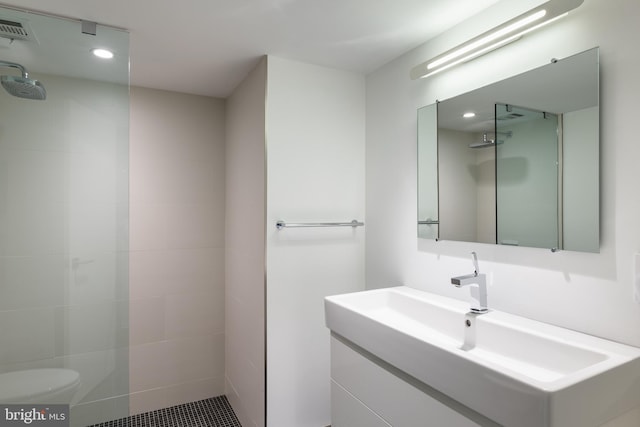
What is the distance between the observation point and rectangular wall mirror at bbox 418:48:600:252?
1287 mm

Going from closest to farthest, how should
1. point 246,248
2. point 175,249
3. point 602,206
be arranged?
point 602,206
point 246,248
point 175,249

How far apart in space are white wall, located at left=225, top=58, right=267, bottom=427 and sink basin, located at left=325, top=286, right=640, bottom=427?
659mm

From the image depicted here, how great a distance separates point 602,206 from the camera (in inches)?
49.2

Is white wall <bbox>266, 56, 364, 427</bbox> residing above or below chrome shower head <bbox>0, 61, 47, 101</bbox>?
Result: below

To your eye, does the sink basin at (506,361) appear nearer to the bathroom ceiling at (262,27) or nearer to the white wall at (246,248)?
the white wall at (246,248)

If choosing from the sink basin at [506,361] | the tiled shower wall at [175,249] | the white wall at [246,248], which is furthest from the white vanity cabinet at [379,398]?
the tiled shower wall at [175,249]

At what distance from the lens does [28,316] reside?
1.67 metres

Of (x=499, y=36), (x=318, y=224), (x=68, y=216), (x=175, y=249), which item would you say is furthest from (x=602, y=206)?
(x=175, y=249)

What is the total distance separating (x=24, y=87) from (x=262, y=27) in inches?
44.2

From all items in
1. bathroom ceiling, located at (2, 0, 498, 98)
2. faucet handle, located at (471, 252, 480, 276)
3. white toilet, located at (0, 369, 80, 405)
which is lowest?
white toilet, located at (0, 369, 80, 405)

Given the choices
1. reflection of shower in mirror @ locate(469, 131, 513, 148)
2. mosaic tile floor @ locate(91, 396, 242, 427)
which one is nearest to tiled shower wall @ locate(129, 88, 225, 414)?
mosaic tile floor @ locate(91, 396, 242, 427)

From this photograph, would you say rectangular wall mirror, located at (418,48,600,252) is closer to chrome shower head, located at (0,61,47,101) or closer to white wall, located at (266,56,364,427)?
white wall, located at (266,56,364,427)

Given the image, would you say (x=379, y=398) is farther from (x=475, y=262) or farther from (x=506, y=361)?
(x=475, y=262)

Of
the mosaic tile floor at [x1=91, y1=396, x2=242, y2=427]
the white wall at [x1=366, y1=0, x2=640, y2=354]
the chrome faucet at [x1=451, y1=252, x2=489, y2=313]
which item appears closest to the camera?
the white wall at [x1=366, y1=0, x2=640, y2=354]
